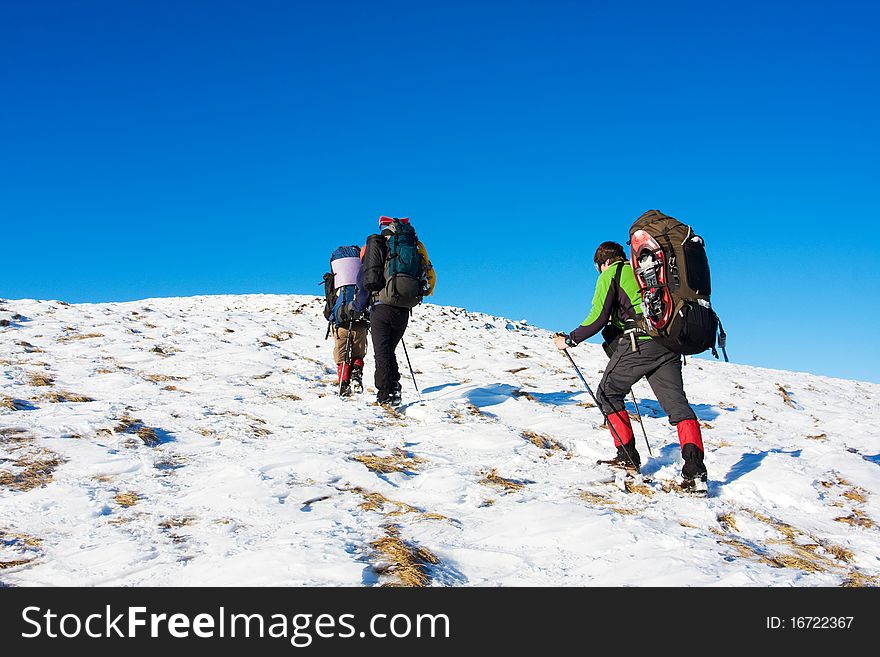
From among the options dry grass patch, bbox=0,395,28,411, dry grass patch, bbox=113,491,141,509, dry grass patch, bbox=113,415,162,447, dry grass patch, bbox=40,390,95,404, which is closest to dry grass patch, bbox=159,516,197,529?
dry grass patch, bbox=113,491,141,509

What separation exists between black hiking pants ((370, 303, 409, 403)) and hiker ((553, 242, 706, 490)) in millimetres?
3076

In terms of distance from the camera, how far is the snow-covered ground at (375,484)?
366cm

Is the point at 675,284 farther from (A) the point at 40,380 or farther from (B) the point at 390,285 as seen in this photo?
(A) the point at 40,380

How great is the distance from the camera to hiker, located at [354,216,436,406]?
8.42m

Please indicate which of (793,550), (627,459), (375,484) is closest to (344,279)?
(375,484)

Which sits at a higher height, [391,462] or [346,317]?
[346,317]

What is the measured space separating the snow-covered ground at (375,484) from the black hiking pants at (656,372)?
32.0 inches

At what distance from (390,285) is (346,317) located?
1.65 m

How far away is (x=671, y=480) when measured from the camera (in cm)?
603

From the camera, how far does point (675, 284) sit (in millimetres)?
5480

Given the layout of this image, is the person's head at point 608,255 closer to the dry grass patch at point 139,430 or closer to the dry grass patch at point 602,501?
the dry grass patch at point 602,501

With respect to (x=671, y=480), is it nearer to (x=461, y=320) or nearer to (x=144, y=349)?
(x=144, y=349)
